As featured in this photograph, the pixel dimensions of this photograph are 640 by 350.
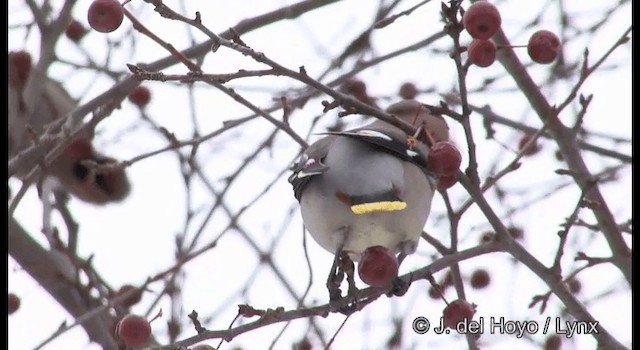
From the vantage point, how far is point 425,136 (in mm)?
2857

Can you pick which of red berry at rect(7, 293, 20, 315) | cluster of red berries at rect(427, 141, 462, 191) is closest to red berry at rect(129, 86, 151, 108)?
red berry at rect(7, 293, 20, 315)

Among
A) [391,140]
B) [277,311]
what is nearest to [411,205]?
[391,140]

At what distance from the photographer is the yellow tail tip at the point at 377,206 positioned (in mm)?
2846

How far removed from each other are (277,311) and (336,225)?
76cm

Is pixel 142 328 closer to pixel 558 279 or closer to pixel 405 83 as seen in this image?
pixel 558 279

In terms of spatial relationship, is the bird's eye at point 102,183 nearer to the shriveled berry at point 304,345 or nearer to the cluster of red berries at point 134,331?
the shriveled berry at point 304,345

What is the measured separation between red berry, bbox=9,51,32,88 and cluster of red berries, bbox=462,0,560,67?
2.54 meters

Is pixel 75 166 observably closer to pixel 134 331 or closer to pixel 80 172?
pixel 80 172

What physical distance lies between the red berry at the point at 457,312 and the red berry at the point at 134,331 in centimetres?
85

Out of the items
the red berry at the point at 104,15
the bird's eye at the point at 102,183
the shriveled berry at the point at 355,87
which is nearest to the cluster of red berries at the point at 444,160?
the red berry at the point at 104,15

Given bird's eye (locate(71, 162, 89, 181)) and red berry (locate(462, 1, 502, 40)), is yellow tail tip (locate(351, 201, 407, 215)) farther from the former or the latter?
bird's eye (locate(71, 162, 89, 181))

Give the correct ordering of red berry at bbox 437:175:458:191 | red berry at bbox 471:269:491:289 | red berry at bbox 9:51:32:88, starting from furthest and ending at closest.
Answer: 1. red berry at bbox 9:51:32:88
2. red berry at bbox 471:269:491:289
3. red berry at bbox 437:175:458:191

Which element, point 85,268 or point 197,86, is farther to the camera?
point 197,86

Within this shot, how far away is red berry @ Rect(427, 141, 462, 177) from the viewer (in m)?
2.60
